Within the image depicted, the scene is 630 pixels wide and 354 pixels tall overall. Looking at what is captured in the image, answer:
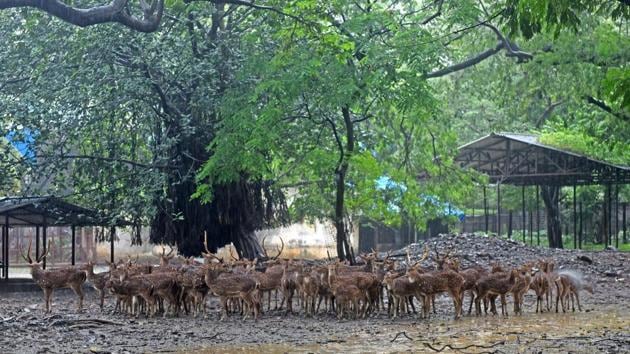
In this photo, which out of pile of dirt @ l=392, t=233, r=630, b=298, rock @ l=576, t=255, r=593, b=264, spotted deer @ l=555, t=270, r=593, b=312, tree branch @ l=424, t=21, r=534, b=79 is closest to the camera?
spotted deer @ l=555, t=270, r=593, b=312

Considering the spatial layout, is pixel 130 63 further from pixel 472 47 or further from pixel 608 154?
pixel 608 154

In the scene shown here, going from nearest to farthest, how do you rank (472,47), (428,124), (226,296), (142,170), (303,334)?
1. (303,334)
2. (226,296)
3. (142,170)
4. (428,124)
5. (472,47)

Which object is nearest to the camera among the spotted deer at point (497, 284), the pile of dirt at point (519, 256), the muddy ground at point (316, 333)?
the muddy ground at point (316, 333)

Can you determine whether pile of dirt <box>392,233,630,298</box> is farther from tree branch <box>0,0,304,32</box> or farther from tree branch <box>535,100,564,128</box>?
tree branch <box>535,100,564,128</box>

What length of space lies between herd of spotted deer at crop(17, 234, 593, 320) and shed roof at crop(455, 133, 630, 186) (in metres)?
13.1

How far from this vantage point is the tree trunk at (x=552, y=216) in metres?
35.4

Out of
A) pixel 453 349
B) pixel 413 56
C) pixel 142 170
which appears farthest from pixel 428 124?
pixel 453 349

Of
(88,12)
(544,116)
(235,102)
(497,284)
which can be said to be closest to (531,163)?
(544,116)

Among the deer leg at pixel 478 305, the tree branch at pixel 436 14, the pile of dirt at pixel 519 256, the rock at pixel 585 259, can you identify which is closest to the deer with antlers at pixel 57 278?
the deer leg at pixel 478 305

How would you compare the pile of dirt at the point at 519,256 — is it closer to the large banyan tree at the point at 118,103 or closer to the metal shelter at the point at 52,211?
the large banyan tree at the point at 118,103

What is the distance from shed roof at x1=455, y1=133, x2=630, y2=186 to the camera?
3067cm

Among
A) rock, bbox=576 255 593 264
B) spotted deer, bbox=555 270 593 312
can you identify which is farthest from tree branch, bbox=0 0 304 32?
rock, bbox=576 255 593 264

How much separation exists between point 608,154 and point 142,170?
1774 cm

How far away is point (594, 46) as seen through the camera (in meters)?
22.3
